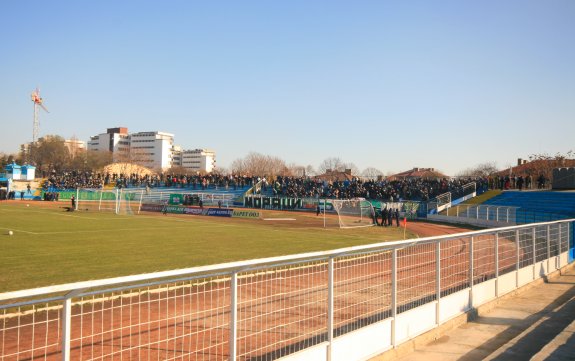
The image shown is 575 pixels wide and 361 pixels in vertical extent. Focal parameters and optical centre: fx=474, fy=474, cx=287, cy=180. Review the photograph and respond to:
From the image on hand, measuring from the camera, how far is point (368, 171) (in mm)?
154000

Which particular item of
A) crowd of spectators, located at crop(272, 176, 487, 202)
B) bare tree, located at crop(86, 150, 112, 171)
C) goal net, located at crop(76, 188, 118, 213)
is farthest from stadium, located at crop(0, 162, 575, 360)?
bare tree, located at crop(86, 150, 112, 171)

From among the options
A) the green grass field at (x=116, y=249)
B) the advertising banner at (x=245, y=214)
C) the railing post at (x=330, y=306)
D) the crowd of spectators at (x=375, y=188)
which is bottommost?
the green grass field at (x=116, y=249)

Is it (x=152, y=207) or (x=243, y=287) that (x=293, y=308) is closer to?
(x=243, y=287)

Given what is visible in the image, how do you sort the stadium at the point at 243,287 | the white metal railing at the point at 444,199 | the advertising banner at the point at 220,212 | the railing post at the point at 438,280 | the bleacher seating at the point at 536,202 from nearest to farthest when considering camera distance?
the stadium at the point at 243,287, the railing post at the point at 438,280, the bleacher seating at the point at 536,202, the advertising banner at the point at 220,212, the white metal railing at the point at 444,199

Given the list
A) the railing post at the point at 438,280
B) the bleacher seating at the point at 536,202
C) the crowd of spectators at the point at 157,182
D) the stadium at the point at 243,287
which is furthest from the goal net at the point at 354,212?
the railing post at the point at 438,280

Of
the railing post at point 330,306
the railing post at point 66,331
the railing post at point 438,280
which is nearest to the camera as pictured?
the railing post at point 66,331

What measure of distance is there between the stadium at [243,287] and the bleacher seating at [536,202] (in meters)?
0.26

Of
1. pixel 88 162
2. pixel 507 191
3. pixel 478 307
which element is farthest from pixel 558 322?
pixel 88 162

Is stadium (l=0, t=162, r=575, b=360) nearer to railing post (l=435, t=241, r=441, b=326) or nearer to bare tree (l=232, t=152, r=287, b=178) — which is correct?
railing post (l=435, t=241, r=441, b=326)

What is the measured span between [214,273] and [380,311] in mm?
3382

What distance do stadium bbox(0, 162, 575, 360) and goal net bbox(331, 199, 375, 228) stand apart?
3375mm

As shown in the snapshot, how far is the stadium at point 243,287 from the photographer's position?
5.68 metres

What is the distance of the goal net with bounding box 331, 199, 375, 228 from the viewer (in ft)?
122

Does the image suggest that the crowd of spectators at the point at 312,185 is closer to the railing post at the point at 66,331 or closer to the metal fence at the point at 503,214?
the metal fence at the point at 503,214
